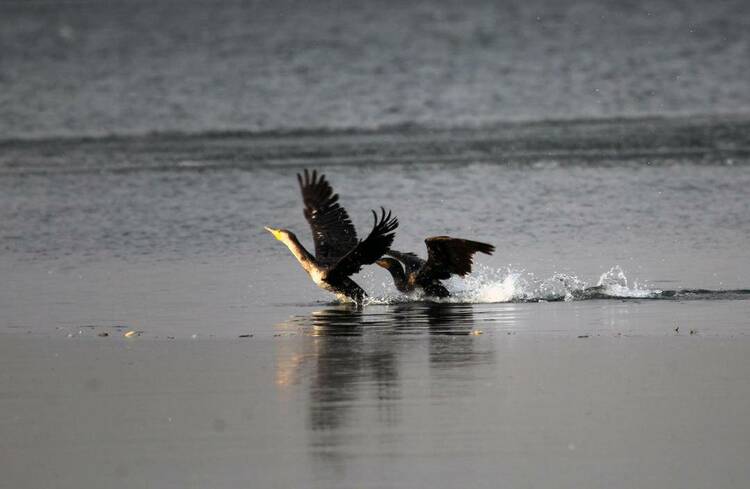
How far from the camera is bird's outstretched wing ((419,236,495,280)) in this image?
527 inches

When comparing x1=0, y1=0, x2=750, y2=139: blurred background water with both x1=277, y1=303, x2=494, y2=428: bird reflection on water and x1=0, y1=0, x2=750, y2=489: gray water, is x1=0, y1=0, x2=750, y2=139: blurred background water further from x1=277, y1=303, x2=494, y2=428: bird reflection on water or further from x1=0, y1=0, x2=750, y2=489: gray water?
x1=277, y1=303, x2=494, y2=428: bird reflection on water

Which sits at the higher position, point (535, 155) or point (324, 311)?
point (535, 155)

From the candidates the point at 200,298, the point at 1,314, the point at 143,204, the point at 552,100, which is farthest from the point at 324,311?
the point at 552,100

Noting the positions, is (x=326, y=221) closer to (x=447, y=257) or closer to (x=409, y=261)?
(x=409, y=261)

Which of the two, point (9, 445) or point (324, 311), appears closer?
point (9, 445)

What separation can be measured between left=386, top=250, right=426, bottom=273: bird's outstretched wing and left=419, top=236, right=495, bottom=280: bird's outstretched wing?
23cm

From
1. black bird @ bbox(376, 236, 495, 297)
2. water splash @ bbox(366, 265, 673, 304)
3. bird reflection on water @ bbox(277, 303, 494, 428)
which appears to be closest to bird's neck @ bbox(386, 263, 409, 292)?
black bird @ bbox(376, 236, 495, 297)

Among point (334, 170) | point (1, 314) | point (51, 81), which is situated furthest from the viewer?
point (51, 81)

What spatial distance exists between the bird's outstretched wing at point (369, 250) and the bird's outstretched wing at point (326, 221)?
113cm

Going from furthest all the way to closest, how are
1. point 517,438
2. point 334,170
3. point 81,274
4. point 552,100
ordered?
1. point 552,100
2. point 334,170
3. point 81,274
4. point 517,438

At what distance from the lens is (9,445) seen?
324 inches

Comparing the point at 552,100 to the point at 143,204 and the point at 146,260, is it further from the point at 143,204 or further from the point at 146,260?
the point at 146,260

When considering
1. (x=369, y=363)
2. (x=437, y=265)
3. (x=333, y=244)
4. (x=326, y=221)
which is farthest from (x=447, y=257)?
(x=369, y=363)

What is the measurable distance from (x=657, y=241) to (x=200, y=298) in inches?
202
